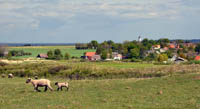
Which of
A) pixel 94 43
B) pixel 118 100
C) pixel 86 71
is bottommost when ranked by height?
pixel 86 71

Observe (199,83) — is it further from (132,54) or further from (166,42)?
(166,42)

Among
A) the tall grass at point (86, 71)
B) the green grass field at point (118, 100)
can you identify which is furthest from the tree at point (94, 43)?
the green grass field at point (118, 100)

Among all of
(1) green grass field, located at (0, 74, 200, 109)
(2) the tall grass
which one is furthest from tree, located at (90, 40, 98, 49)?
(1) green grass field, located at (0, 74, 200, 109)

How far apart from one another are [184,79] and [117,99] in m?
10.2

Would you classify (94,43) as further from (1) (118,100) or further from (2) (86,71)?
(1) (118,100)

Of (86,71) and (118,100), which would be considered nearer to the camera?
(118,100)

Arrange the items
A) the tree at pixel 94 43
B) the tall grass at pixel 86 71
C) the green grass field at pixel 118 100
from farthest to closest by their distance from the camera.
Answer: the tree at pixel 94 43, the tall grass at pixel 86 71, the green grass field at pixel 118 100

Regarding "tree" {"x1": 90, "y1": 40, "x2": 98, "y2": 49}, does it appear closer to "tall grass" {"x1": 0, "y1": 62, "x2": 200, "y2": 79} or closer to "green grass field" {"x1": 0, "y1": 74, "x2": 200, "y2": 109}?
"tall grass" {"x1": 0, "y1": 62, "x2": 200, "y2": 79}

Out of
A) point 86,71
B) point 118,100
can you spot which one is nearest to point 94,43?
point 86,71

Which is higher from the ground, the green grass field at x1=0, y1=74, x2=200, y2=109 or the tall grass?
the green grass field at x1=0, y1=74, x2=200, y2=109

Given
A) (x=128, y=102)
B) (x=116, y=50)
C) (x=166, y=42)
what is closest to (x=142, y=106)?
(x=128, y=102)

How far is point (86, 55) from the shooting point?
116125 millimetres

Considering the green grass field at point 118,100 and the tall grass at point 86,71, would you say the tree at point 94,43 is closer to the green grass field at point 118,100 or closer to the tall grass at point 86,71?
the tall grass at point 86,71

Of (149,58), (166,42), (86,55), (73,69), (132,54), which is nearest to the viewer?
(73,69)
